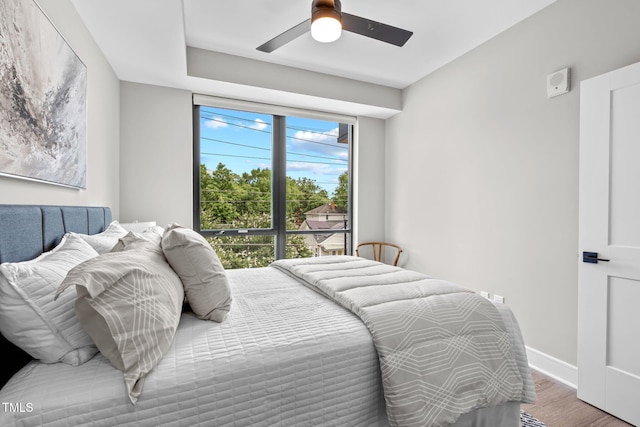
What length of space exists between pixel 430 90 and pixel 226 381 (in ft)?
11.2

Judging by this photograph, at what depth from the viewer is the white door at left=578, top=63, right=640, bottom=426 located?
5.50 feet

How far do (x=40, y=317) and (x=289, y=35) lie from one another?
2.06m

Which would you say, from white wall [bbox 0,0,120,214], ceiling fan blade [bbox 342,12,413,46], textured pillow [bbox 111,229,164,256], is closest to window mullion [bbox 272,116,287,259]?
white wall [bbox 0,0,120,214]

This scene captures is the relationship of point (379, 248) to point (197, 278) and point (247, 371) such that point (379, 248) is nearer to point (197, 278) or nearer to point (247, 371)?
point (197, 278)

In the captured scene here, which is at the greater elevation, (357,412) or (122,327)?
(122,327)

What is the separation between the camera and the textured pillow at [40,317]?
862 millimetres

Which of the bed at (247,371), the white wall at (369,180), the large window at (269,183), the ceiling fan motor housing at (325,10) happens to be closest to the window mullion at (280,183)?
the large window at (269,183)

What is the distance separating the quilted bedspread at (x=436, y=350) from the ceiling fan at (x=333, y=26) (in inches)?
58.5

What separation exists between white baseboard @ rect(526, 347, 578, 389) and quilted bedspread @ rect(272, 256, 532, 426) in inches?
44.2

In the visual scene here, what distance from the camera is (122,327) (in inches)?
34.7

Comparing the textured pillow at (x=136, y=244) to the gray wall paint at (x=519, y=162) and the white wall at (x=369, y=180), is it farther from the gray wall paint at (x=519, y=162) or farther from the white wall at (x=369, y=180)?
the white wall at (x=369, y=180)

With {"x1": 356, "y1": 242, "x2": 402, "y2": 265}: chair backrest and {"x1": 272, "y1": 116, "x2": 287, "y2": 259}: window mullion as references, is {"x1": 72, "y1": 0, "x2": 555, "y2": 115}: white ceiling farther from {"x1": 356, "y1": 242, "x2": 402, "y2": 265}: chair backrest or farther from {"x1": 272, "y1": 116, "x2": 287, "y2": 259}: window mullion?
{"x1": 356, "y1": 242, "x2": 402, "y2": 265}: chair backrest

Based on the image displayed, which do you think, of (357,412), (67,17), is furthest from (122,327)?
(67,17)

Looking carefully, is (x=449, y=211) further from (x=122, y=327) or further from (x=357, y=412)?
(x=122, y=327)
